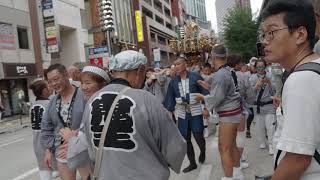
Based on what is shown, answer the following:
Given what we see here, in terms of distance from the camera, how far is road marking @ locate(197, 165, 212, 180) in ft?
23.0

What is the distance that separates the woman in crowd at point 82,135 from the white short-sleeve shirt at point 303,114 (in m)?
1.81

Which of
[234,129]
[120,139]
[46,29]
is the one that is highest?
[46,29]

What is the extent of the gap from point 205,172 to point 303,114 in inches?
223

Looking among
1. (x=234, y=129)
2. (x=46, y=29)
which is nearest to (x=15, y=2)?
(x=46, y=29)

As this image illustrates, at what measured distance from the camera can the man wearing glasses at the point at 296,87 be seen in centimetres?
182

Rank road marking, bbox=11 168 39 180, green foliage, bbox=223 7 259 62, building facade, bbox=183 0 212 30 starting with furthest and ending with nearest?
building facade, bbox=183 0 212 30 → green foliage, bbox=223 7 259 62 → road marking, bbox=11 168 39 180

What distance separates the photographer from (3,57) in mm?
27969

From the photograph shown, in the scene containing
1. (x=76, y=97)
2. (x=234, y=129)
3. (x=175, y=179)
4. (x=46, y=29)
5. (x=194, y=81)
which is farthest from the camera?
(x=46, y=29)

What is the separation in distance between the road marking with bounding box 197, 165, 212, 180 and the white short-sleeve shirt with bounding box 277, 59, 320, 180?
5.21 metres

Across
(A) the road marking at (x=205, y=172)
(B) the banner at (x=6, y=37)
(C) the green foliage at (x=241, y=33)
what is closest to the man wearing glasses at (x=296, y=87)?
(A) the road marking at (x=205, y=172)

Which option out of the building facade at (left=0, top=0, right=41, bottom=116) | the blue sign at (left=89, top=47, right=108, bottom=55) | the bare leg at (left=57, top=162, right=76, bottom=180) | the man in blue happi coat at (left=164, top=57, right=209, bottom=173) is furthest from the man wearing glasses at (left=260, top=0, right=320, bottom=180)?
the building facade at (left=0, top=0, right=41, bottom=116)

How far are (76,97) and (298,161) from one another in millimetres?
3375

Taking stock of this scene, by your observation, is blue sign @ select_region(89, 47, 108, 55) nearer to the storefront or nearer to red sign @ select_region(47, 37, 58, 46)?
the storefront

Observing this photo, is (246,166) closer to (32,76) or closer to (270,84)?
(270,84)
